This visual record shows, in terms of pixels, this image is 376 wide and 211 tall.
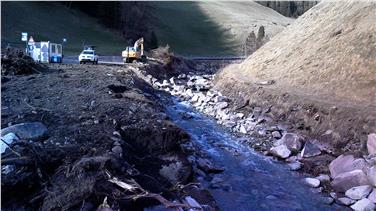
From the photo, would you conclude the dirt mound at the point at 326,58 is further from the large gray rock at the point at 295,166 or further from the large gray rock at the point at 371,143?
the large gray rock at the point at 295,166

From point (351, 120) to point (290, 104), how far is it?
381cm

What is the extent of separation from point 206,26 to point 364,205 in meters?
93.3

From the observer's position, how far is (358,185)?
1362cm

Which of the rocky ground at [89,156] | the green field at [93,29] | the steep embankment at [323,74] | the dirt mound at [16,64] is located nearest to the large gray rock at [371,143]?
the steep embankment at [323,74]

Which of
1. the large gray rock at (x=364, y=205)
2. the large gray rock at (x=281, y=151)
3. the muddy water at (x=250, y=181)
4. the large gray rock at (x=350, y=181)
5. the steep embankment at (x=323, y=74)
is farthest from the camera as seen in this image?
the steep embankment at (x=323, y=74)

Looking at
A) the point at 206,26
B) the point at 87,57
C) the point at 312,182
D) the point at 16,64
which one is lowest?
the point at 312,182

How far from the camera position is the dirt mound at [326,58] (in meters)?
20.8

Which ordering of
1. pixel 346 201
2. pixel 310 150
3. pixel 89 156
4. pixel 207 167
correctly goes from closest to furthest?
pixel 89 156, pixel 346 201, pixel 207 167, pixel 310 150

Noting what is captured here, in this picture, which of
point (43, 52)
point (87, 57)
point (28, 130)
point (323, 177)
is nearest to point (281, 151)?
point (323, 177)

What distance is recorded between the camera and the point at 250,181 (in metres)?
14.2

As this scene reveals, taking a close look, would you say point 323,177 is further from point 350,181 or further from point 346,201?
point 346,201

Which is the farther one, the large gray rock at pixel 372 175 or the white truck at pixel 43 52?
the white truck at pixel 43 52

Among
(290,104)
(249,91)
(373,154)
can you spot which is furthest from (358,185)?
(249,91)

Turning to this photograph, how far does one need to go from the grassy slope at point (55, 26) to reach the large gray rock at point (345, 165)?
4416cm
